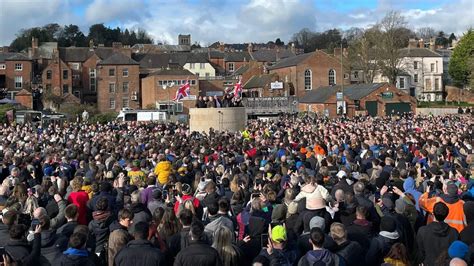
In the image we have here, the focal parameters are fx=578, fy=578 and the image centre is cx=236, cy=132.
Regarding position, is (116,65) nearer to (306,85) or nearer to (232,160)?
(306,85)

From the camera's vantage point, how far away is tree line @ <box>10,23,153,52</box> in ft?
368

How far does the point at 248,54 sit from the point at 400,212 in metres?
88.3

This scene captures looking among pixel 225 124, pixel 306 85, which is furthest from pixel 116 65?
pixel 225 124

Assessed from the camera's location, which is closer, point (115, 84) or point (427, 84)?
point (115, 84)

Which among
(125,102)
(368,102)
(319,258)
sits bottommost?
(319,258)

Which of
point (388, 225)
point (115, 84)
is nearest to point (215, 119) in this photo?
point (388, 225)

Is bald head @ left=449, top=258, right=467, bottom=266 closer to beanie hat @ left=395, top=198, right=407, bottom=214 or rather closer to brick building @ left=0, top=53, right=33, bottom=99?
beanie hat @ left=395, top=198, right=407, bottom=214

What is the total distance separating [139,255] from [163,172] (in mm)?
6975

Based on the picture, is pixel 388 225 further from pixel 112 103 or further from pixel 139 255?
pixel 112 103

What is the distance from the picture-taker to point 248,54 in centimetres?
9594

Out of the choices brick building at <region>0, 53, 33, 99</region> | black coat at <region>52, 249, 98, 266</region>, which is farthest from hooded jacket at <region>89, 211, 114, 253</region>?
brick building at <region>0, 53, 33, 99</region>

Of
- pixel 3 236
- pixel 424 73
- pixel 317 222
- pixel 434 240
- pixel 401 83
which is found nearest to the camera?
pixel 434 240

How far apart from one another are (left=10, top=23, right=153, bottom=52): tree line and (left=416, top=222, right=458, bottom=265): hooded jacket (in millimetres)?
106825

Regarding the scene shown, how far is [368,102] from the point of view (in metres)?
59.8
